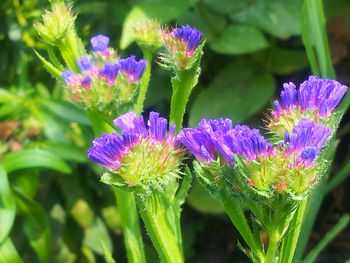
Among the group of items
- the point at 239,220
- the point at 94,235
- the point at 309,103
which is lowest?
the point at 94,235

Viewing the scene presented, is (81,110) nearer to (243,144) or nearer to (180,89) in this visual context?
(180,89)

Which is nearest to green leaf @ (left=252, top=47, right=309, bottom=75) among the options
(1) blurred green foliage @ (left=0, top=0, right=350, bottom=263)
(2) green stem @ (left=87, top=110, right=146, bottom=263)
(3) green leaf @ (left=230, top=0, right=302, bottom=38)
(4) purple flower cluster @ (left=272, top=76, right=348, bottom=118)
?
(1) blurred green foliage @ (left=0, top=0, right=350, bottom=263)

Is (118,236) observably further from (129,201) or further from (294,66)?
(129,201)

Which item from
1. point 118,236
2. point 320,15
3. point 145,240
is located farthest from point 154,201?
point 118,236

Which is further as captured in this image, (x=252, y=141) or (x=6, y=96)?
(x=6, y=96)

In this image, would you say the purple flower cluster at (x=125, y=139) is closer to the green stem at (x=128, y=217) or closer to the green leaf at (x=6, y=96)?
the green stem at (x=128, y=217)

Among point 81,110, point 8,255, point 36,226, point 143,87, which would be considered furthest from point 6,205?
point 143,87

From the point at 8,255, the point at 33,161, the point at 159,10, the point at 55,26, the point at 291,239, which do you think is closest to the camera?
the point at 291,239
